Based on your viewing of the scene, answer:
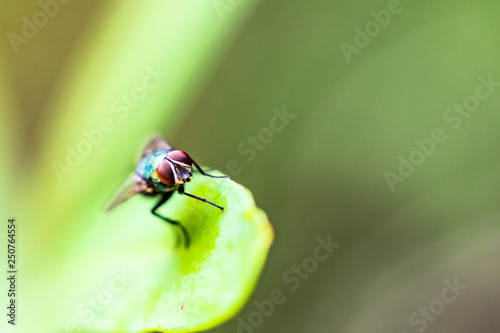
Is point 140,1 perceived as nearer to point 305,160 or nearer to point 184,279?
point 305,160

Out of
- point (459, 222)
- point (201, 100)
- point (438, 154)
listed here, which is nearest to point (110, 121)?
point (201, 100)

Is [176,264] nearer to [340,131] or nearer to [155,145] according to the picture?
[155,145]
